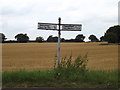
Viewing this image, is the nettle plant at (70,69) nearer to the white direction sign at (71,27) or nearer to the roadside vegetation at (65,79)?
the roadside vegetation at (65,79)

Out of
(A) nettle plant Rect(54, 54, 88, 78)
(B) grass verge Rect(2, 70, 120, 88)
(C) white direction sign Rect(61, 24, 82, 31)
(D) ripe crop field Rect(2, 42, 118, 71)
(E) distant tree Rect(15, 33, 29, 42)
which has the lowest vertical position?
(D) ripe crop field Rect(2, 42, 118, 71)

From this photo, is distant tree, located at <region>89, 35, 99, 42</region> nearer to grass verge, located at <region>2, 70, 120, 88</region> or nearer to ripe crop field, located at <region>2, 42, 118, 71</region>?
→ ripe crop field, located at <region>2, 42, 118, 71</region>

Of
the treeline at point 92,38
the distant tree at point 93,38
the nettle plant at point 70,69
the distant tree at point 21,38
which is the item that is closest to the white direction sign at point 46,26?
the nettle plant at point 70,69

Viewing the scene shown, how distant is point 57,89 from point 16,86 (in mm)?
1206

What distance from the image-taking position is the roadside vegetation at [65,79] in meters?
7.02

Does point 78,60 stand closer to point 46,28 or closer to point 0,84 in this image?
point 46,28

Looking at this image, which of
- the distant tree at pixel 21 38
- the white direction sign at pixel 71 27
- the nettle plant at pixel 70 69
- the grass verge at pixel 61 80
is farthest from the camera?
the distant tree at pixel 21 38

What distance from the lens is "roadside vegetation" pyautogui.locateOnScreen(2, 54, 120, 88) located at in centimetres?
702

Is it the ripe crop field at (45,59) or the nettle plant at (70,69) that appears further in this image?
the ripe crop field at (45,59)

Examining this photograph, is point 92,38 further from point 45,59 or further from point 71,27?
point 71,27

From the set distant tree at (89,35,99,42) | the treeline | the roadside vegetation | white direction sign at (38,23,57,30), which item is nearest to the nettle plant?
the roadside vegetation

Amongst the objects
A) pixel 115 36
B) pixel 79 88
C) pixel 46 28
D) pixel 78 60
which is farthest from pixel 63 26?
pixel 115 36

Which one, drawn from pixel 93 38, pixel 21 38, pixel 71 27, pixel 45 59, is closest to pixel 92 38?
pixel 93 38

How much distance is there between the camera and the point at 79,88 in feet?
21.9
